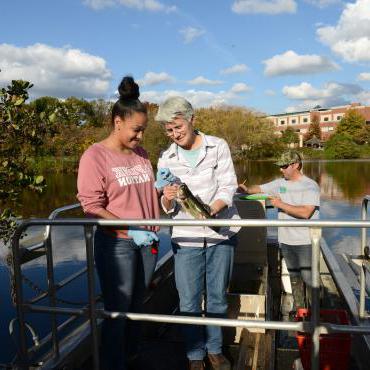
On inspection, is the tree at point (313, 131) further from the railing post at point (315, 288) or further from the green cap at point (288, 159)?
the railing post at point (315, 288)

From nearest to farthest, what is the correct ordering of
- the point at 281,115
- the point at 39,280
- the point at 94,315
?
the point at 94,315 → the point at 39,280 → the point at 281,115

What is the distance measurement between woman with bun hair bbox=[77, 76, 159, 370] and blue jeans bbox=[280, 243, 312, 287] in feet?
6.75

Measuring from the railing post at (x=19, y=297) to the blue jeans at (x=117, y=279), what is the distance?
49 cm

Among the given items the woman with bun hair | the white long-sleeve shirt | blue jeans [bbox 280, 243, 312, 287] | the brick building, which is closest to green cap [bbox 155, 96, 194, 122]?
the woman with bun hair

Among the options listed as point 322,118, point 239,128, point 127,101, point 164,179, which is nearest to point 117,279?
point 164,179

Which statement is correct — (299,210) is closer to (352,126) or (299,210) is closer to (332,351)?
(332,351)

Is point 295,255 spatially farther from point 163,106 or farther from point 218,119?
point 218,119

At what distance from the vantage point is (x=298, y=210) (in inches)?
163

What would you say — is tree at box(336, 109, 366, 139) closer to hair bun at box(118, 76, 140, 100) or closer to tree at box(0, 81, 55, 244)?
hair bun at box(118, 76, 140, 100)

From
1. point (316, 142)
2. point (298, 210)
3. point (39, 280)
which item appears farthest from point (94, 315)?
point (316, 142)

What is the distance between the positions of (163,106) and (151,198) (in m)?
0.64

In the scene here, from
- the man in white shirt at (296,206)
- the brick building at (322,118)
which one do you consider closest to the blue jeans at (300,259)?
the man in white shirt at (296,206)

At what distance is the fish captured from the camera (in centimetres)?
268

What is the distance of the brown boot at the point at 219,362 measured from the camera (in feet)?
9.69
